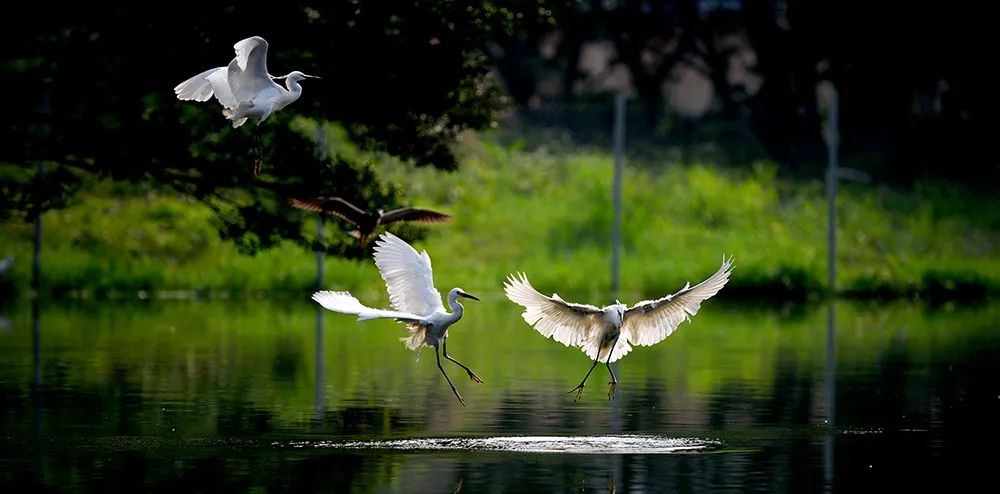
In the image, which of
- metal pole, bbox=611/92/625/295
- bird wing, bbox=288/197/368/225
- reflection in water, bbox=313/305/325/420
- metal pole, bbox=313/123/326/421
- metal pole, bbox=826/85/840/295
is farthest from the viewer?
metal pole, bbox=611/92/625/295

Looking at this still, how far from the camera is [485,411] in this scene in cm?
1677

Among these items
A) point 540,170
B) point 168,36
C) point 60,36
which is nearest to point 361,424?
point 168,36

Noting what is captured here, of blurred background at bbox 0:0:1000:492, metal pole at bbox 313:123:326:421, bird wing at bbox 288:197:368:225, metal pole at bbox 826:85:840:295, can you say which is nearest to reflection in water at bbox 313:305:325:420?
metal pole at bbox 313:123:326:421

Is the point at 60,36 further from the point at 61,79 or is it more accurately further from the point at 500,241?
the point at 500,241

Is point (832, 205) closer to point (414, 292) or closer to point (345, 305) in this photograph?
point (414, 292)

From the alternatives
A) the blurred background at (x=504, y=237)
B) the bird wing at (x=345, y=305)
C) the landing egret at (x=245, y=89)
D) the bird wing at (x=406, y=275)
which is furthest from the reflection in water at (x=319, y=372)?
the landing egret at (x=245, y=89)

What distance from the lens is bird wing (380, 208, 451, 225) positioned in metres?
19.0

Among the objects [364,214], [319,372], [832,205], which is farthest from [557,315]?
[832,205]

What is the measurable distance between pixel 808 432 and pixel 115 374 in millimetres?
7411

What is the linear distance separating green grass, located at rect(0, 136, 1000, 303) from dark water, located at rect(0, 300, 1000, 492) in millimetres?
6873

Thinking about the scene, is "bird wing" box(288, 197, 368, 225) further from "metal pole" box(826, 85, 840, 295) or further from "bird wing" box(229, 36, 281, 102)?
"metal pole" box(826, 85, 840, 295)

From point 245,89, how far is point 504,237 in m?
21.6

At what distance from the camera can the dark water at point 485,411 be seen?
12766 millimetres

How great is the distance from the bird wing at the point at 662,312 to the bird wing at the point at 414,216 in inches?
96.3
